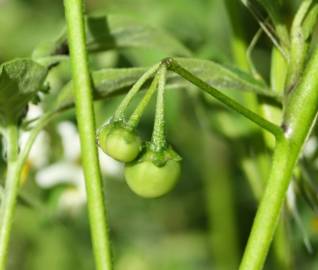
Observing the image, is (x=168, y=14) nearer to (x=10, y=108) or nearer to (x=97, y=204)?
(x=10, y=108)

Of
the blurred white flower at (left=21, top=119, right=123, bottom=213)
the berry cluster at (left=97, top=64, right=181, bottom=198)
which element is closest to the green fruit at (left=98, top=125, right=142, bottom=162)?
the berry cluster at (left=97, top=64, right=181, bottom=198)

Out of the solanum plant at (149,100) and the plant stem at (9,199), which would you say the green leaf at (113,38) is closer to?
the solanum plant at (149,100)

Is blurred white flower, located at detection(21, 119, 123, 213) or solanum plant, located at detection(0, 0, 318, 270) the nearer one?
solanum plant, located at detection(0, 0, 318, 270)

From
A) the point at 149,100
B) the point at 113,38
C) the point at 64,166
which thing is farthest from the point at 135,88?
the point at 64,166

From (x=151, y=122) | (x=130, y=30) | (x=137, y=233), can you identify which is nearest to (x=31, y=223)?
(x=137, y=233)

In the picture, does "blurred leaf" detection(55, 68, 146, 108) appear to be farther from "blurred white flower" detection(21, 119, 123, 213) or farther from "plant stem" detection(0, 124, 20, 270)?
"blurred white flower" detection(21, 119, 123, 213)

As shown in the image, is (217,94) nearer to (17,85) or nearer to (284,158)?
(284,158)
